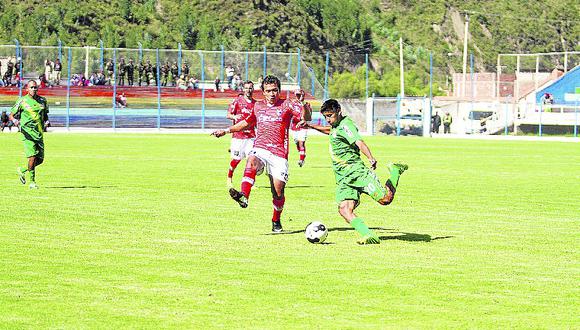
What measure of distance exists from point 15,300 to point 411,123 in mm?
75640

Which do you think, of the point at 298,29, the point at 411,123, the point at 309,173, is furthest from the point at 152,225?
the point at 298,29

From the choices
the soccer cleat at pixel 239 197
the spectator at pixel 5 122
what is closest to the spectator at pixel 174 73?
the spectator at pixel 5 122

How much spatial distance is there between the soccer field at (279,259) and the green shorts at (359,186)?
68cm

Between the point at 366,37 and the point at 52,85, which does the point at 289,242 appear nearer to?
the point at 52,85

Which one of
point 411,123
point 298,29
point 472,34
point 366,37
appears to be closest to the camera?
point 411,123

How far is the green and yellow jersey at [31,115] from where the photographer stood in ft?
85.5

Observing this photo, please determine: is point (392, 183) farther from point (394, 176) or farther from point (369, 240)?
point (369, 240)

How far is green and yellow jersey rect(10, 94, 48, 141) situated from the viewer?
2605 centimetres

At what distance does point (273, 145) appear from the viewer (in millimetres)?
17672

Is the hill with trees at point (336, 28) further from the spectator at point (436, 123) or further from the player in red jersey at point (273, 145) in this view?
the player in red jersey at point (273, 145)

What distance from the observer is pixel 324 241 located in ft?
53.4

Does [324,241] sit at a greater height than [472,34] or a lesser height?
lesser

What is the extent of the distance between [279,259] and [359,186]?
2170 millimetres

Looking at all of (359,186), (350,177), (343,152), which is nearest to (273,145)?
(343,152)
